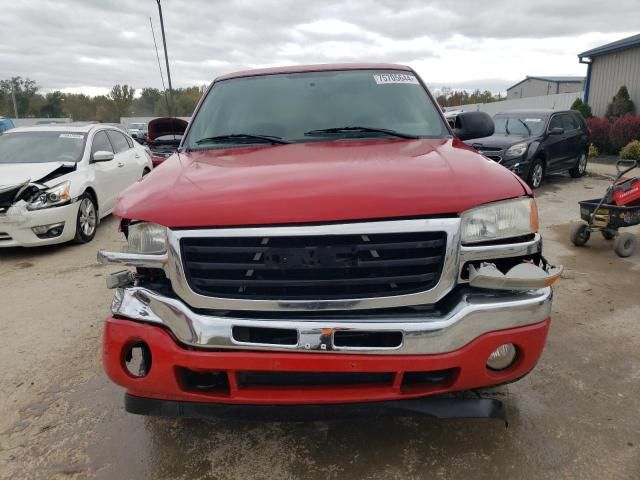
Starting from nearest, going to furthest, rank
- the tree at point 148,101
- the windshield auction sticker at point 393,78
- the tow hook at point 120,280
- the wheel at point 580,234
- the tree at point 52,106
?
the tow hook at point 120,280, the windshield auction sticker at point 393,78, the wheel at point 580,234, the tree at point 52,106, the tree at point 148,101

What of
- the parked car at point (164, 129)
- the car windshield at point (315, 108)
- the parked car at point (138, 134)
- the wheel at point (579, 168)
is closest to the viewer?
the car windshield at point (315, 108)

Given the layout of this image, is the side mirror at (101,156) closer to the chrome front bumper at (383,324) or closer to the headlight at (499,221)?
the chrome front bumper at (383,324)

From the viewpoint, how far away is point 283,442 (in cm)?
253

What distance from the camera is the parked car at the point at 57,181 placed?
5965 millimetres

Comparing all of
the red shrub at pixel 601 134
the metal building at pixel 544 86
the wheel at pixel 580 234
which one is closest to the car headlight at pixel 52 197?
the wheel at pixel 580 234

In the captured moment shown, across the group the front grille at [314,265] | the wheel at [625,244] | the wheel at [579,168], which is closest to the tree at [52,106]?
the wheel at [579,168]

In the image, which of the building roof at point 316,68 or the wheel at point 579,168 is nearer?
the building roof at point 316,68

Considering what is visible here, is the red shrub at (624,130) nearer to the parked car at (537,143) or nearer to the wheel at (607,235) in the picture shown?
the parked car at (537,143)

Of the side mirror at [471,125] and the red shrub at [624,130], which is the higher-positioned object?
the side mirror at [471,125]

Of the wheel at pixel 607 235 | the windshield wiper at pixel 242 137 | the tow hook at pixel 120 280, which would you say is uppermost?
the windshield wiper at pixel 242 137

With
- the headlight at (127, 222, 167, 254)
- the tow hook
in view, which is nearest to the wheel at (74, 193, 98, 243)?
the tow hook

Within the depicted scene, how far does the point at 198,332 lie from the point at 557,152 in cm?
1072

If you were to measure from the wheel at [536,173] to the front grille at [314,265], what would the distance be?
892 cm

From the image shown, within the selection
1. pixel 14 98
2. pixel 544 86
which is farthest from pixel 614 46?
pixel 14 98
